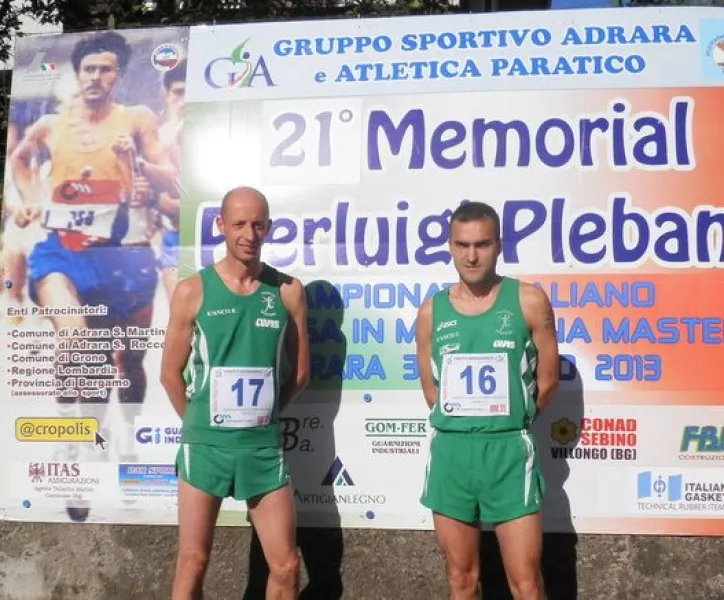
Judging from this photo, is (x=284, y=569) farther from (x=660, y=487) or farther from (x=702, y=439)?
(x=702, y=439)

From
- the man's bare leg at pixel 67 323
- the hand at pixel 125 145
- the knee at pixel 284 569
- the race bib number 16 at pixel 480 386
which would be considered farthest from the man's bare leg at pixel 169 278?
the race bib number 16 at pixel 480 386

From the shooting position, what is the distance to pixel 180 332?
371 cm

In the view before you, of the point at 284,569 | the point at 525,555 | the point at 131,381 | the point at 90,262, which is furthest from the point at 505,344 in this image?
the point at 90,262

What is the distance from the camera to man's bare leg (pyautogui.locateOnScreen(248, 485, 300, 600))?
3.60 metres

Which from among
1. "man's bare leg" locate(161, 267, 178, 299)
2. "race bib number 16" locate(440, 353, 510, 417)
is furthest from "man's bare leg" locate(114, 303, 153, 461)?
"race bib number 16" locate(440, 353, 510, 417)

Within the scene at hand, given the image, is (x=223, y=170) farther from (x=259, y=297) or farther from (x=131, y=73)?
(x=259, y=297)

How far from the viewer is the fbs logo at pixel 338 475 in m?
4.43

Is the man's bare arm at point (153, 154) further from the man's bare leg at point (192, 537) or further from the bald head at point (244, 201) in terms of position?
the man's bare leg at point (192, 537)

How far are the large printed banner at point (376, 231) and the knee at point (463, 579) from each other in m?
0.90

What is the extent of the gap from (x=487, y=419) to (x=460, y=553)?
57cm

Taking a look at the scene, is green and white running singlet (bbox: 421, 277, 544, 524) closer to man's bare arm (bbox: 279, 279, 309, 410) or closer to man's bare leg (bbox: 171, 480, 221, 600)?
man's bare arm (bbox: 279, 279, 309, 410)

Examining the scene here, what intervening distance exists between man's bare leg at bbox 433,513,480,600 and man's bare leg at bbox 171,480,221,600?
1005 mm

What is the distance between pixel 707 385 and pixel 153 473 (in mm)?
2981

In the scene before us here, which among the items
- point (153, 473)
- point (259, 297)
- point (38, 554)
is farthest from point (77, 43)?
point (38, 554)
